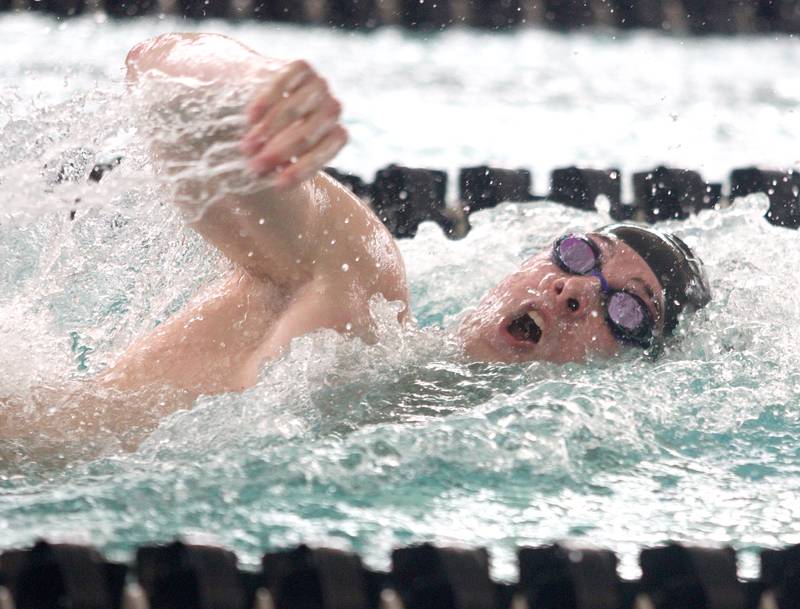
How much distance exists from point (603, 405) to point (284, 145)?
0.76m

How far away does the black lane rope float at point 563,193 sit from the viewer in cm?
334

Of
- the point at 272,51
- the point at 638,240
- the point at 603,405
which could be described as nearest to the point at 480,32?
the point at 272,51

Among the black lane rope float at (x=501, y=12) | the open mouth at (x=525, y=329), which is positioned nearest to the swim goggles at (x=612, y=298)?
the open mouth at (x=525, y=329)

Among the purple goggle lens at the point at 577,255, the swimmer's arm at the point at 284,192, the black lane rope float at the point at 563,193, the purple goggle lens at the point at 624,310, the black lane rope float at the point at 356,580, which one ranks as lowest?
the black lane rope float at the point at 356,580

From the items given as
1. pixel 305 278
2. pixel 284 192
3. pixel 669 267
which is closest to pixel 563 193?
pixel 669 267

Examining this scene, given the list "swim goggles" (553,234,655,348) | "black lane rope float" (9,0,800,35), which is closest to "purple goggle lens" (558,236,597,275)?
"swim goggles" (553,234,655,348)

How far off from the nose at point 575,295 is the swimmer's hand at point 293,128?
2.53ft

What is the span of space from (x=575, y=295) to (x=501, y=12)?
3.09 meters

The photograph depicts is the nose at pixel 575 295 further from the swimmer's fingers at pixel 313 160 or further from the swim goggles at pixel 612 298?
the swimmer's fingers at pixel 313 160

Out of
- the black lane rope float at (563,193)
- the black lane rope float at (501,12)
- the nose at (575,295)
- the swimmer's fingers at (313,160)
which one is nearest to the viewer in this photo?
the swimmer's fingers at (313,160)

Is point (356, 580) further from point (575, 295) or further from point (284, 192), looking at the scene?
point (575, 295)

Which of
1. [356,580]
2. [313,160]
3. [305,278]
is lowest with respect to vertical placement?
[356,580]

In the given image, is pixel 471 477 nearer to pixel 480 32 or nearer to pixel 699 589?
pixel 699 589

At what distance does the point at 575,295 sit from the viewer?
6.95 ft
